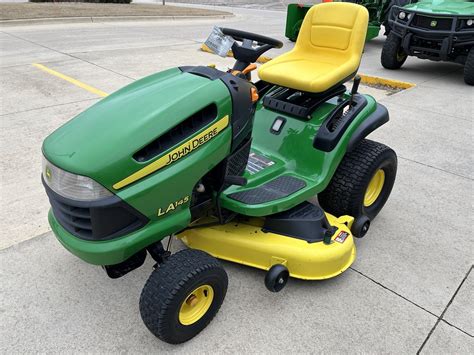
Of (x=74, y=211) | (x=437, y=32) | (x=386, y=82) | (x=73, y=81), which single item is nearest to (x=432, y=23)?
(x=437, y=32)

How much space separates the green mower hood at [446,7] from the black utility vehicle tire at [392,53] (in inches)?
19.0

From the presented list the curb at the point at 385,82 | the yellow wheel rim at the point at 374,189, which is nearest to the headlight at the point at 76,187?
the yellow wheel rim at the point at 374,189

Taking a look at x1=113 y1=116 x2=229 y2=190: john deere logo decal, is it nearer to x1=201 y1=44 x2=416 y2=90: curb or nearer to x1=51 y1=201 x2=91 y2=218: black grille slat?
x1=51 y1=201 x2=91 y2=218: black grille slat

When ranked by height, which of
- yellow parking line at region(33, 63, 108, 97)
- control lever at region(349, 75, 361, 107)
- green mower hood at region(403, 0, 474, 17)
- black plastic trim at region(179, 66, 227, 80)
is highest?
black plastic trim at region(179, 66, 227, 80)

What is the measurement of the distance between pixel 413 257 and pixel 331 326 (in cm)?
79

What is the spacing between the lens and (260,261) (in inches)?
83.7

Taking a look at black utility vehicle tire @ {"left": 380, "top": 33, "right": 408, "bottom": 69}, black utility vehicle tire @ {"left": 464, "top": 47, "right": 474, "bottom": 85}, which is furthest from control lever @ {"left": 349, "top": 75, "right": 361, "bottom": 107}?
black utility vehicle tire @ {"left": 380, "top": 33, "right": 408, "bottom": 69}

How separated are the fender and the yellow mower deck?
21.0 inches

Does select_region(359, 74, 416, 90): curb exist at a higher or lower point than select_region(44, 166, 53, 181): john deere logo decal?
lower

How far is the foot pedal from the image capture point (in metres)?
2.16

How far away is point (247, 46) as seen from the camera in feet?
7.06

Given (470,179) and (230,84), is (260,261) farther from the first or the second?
(470,179)

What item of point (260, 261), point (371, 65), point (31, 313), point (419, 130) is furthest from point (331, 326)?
point (371, 65)

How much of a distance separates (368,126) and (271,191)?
2.56 ft
